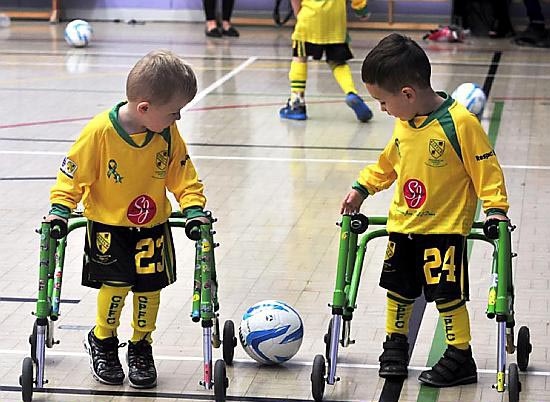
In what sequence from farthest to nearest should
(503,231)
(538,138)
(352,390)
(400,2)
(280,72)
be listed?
(400,2) < (280,72) < (538,138) < (352,390) < (503,231)

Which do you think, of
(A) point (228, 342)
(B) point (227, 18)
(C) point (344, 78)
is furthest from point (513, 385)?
(B) point (227, 18)

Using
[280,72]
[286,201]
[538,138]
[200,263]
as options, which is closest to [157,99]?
[200,263]

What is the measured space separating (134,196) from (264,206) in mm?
2972

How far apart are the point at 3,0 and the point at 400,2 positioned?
5.91 meters

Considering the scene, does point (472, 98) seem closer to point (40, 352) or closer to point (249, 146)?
point (249, 146)

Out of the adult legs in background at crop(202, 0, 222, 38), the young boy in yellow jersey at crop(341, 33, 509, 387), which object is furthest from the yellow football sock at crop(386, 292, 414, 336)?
the adult legs in background at crop(202, 0, 222, 38)

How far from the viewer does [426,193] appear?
4270mm

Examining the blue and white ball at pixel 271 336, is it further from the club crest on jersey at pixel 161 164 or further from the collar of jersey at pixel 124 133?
the collar of jersey at pixel 124 133

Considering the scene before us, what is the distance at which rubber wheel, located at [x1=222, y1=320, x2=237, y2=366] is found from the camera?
181 inches

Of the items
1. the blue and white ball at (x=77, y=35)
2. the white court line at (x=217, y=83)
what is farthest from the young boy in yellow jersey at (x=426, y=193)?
the blue and white ball at (x=77, y=35)

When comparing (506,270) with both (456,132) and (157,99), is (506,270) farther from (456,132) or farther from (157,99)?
(157,99)

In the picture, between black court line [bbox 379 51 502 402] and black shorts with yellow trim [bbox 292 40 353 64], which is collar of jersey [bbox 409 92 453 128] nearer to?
black court line [bbox 379 51 502 402]

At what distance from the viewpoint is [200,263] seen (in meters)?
4.14

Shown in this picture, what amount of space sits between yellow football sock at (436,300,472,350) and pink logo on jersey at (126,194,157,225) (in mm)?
1071
